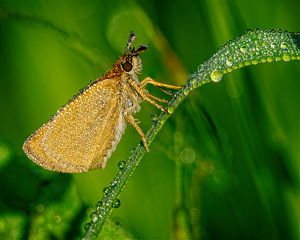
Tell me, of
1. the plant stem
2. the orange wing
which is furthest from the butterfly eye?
the plant stem

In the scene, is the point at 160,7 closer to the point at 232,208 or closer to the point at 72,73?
the point at 72,73

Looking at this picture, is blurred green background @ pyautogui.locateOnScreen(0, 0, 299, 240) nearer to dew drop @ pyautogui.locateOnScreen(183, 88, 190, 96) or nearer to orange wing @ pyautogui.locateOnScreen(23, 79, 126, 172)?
orange wing @ pyautogui.locateOnScreen(23, 79, 126, 172)

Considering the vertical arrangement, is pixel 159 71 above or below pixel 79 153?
above

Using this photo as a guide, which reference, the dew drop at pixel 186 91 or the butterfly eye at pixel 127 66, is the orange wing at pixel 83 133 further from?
the dew drop at pixel 186 91

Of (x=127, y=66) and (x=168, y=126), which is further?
(x=127, y=66)

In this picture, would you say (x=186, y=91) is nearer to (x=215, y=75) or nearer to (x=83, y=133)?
(x=215, y=75)

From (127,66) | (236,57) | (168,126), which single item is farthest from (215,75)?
(127,66)

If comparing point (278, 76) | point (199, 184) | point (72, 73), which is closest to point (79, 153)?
point (72, 73)
